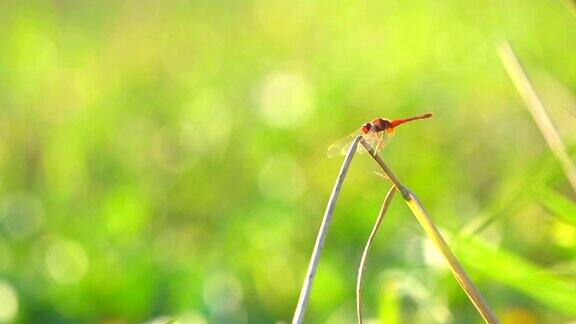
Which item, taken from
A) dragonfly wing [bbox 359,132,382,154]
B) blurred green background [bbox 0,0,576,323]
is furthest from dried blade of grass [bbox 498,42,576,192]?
Answer: dragonfly wing [bbox 359,132,382,154]

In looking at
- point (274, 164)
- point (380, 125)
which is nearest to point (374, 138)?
point (380, 125)

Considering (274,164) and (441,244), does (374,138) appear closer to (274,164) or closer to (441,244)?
(441,244)

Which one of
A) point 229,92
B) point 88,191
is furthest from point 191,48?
point 88,191

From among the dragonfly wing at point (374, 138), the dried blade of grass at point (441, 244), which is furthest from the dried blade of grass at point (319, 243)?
the dragonfly wing at point (374, 138)

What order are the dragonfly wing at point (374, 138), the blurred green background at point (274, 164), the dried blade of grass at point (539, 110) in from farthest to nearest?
the blurred green background at point (274, 164), the dried blade of grass at point (539, 110), the dragonfly wing at point (374, 138)

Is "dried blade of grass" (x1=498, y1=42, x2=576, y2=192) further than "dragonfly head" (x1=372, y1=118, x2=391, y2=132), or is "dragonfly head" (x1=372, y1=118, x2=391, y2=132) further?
"dried blade of grass" (x1=498, y1=42, x2=576, y2=192)

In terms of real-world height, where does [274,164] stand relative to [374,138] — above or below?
below

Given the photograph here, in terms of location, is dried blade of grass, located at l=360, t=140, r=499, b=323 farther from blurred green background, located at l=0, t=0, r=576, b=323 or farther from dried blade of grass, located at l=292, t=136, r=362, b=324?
blurred green background, located at l=0, t=0, r=576, b=323

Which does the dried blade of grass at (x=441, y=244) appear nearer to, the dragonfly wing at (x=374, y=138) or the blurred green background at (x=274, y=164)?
the dragonfly wing at (x=374, y=138)
